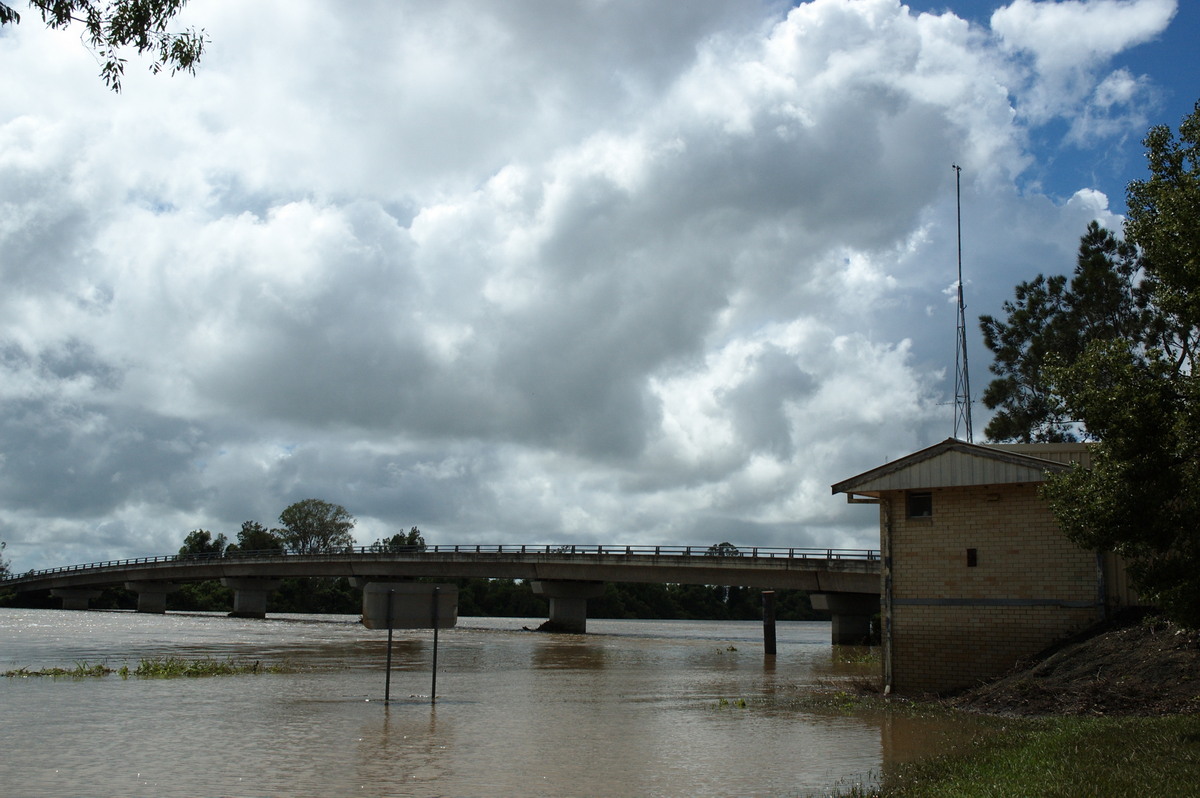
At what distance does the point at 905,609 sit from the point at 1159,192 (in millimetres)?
9785

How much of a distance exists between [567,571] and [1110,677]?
51.8 metres

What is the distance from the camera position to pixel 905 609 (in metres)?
20.0

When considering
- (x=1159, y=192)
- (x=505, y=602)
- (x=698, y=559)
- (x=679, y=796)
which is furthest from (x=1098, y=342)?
(x=505, y=602)

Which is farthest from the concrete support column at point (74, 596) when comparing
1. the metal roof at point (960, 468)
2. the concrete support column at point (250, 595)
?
the metal roof at point (960, 468)

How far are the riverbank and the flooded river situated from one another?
1261mm

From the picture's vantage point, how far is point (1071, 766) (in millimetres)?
10055

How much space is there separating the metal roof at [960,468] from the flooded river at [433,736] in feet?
15.5

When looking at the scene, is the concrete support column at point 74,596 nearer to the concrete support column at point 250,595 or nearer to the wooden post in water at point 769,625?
the concrete support column at point 250,595

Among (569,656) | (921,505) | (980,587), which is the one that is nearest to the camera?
(980,587)

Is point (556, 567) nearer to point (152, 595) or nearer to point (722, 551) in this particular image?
point (722, 551)

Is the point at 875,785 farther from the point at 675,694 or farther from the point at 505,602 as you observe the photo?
the point at 505,602

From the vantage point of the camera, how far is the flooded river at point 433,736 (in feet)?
34.9

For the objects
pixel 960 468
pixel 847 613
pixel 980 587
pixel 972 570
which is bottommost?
pixel 847 613

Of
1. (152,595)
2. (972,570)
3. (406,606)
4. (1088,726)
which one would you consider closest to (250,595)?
(152,595)
